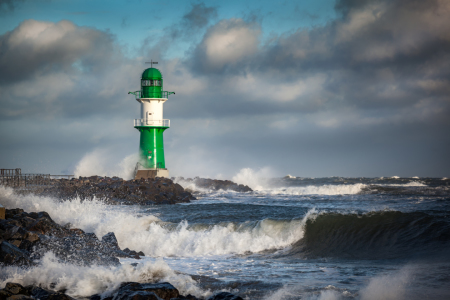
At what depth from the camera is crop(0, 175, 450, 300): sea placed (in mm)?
5520

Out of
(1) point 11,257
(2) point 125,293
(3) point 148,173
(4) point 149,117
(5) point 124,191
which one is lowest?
(2) point 125,293

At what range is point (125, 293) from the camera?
4676 mm

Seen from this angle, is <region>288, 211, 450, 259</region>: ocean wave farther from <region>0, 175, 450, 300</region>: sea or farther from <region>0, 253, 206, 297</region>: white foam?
<region>0, 253, 206, 297</region>: white foam

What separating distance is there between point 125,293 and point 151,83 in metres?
19.2

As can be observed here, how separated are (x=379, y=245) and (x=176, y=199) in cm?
1268

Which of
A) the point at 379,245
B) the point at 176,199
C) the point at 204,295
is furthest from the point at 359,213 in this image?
the point at 176,199

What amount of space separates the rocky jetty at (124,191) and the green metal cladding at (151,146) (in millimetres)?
1446

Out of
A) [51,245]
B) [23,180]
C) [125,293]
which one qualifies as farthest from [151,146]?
[125,293]

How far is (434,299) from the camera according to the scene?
200 inches

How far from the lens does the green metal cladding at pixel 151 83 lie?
22.7m

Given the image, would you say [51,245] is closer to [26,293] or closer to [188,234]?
[26,293]

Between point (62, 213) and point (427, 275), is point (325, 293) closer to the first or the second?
point (427, 275)

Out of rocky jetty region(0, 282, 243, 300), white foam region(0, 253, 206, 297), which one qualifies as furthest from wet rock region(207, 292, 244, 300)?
white foam region(0, 253, 206, 297)

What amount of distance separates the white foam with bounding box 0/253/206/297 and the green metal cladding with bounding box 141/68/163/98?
17.2 metres
